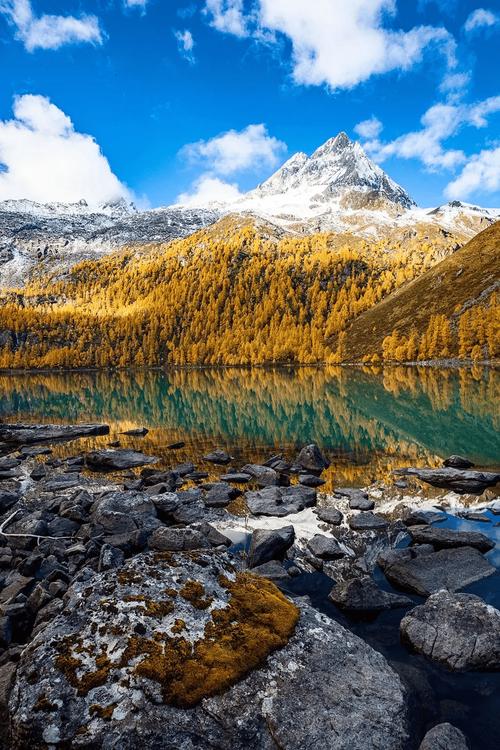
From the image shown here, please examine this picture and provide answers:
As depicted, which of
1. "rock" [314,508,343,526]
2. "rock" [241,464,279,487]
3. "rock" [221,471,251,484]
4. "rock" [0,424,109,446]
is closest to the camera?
"rock" [314,508,343,526]

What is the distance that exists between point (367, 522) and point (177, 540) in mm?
9058

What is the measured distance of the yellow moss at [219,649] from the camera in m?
8.16

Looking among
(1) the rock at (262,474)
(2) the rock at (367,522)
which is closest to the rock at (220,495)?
(1) the rock at (262,474)

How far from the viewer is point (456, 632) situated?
10945mm

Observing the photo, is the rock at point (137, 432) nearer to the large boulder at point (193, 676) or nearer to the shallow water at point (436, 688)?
the shallow water at point (436, 688)

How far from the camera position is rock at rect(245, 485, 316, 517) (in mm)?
22930

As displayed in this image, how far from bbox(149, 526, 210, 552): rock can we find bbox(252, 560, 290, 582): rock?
2670mm

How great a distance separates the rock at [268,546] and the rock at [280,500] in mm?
4297

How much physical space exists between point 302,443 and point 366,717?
111 ft

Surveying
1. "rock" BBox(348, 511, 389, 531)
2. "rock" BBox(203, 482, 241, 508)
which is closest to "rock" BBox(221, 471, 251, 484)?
"rock" BBox(203, 482, 241, 508)

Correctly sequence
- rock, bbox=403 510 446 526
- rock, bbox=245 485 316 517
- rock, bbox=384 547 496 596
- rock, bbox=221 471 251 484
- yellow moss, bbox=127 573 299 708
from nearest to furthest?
1. yellow moss, bbox=127 573 299 708
2. rock, bbox=384 547 496 596
3. rock, bbox=403 510 446 526
4. rock, bbox=245 485 316 517
5. rock, bbox=221 471 251 484

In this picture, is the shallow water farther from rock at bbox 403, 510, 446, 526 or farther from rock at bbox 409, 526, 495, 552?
rock at bbox 403, 510, 446, 526

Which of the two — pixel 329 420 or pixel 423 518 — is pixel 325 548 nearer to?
pixel 423 518

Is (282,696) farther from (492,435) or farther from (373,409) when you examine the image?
(373,409)
